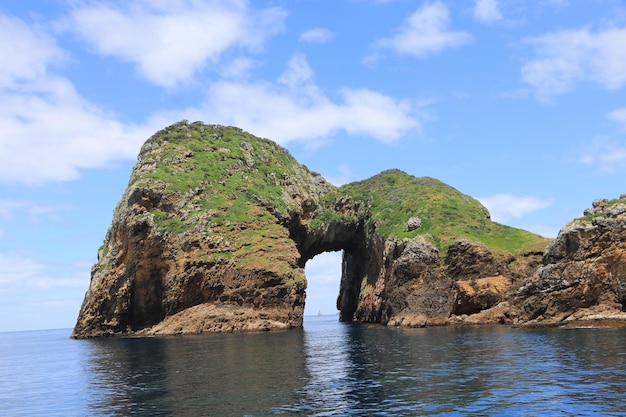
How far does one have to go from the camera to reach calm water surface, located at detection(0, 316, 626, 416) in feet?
94.2

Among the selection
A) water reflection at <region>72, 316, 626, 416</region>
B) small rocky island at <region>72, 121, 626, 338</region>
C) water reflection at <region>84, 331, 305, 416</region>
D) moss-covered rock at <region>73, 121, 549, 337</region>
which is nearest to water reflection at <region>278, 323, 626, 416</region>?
water reflection at <region>72, 316, 626, 416</region>

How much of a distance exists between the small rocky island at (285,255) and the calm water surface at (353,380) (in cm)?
1287

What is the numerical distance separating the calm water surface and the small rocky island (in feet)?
42.2

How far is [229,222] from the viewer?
104 meters

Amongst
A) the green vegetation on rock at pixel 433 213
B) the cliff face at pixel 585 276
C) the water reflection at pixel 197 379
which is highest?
the green vegetation on rock at pixel 433 213

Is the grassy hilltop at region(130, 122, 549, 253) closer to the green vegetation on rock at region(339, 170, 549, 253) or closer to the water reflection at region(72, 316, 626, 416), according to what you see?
the green vegetation on rock at region(339, 170, 549, 253)

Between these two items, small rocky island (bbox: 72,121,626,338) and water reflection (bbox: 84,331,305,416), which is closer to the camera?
water reflection (bbox: 84,331,305,416)

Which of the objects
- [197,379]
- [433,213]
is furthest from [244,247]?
[197,379]

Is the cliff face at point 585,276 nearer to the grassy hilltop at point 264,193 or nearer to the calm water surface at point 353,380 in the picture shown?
the calm water surface at point 353,380

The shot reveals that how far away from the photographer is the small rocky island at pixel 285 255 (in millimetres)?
70688

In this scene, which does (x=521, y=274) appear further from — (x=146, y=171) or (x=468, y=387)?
(x=146, y=171)

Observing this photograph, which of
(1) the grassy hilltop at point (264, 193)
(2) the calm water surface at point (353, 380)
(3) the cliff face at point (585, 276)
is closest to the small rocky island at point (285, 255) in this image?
(3) the cliff face at point (585, 276)

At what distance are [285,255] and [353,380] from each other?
204 feet

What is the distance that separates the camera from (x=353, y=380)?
3797cm
